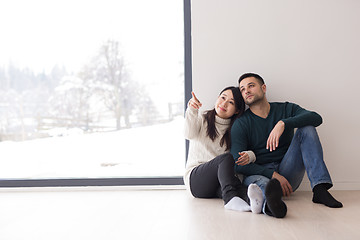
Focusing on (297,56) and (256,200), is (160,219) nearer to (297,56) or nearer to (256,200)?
(256,200)

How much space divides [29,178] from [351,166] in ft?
8.03

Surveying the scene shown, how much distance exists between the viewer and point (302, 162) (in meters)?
2.02

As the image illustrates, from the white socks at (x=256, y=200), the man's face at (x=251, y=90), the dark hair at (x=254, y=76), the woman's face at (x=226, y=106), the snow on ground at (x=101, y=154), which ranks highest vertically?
the dark hair at (x=254, y=76)

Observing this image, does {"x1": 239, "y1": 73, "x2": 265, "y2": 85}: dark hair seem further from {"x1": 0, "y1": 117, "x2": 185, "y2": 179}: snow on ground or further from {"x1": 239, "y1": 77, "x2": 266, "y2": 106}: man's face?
{"x1": 0, "y1": 117, "x2": 185, "y2": 179}: snow on ground

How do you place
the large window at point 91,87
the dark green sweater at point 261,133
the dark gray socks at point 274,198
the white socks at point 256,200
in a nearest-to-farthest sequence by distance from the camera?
the dark gray socks at point 274,198, the white socks at point 256,200, the dark green sweater at point 261,133, the large window at point 91,87

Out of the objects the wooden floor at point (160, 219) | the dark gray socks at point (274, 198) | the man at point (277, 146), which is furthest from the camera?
the man at point (277, 146)

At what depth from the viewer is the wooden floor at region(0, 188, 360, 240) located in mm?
1412

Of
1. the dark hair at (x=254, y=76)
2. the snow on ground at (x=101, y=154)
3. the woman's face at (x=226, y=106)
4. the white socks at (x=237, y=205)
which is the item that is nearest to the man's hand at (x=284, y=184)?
the white socks at (x=237, y=205)

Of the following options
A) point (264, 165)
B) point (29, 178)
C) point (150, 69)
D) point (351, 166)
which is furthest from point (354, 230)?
point (150, 69)

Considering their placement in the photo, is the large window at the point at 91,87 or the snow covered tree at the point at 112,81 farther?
the snow covered tree at the point at 112,81

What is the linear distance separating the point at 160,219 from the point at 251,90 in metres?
1.07

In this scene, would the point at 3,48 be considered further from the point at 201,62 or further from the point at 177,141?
the point at 201,62

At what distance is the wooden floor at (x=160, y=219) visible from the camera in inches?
55.6

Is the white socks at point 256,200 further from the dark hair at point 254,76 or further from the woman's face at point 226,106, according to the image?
the dark hair at point 254,76
